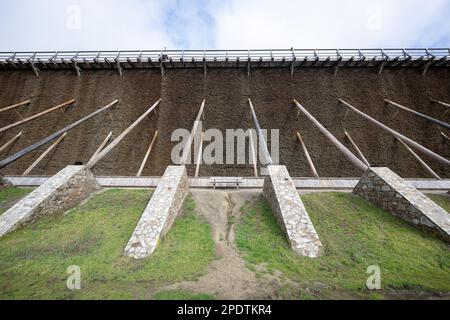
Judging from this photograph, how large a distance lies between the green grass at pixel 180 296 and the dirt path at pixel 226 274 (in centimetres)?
18

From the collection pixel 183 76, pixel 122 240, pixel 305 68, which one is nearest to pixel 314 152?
pixel 305 68

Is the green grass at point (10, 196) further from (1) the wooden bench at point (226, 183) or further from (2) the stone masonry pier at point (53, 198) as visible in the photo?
(1) the wooden bench at point (226, 183)

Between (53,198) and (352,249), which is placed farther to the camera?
(53,198)

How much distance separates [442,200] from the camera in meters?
11.1

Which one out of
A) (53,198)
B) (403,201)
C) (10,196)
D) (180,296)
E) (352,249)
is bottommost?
(180,296)

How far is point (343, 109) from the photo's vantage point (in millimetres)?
18953

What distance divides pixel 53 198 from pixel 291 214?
33.7 ft

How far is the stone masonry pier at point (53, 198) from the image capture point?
8.72 meters

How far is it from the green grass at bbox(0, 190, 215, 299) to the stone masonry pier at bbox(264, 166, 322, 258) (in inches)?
114

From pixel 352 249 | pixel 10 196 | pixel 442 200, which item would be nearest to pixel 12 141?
pixel 10 196

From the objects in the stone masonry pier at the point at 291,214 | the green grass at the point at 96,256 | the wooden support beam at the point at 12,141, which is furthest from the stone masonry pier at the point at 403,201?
the wooden support beam at the point at 12,141

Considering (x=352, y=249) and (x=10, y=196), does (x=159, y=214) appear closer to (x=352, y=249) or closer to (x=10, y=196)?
(x=352, y=249)
